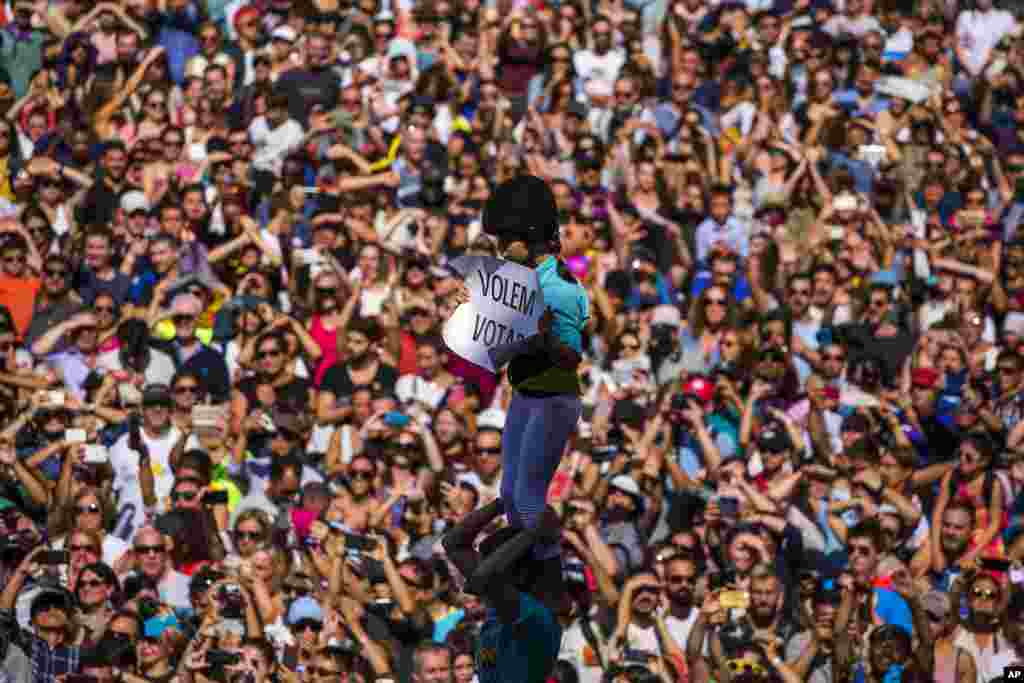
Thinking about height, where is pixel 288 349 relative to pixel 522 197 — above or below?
below

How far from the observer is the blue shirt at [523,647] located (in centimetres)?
1145

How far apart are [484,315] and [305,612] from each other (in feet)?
18.9

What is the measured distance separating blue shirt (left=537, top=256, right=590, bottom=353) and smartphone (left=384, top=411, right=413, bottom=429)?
22.7 ft

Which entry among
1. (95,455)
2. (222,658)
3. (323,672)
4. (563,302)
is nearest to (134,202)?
(95,455)

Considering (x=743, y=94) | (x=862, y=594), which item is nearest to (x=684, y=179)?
(x=743, y=94)

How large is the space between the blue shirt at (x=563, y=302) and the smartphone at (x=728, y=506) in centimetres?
648

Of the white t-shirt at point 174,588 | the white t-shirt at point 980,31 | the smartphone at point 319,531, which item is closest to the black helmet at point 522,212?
the smartphone at point 319,531

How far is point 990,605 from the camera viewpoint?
16547mm

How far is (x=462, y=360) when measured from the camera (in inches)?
547

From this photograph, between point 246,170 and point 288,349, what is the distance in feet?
8.88

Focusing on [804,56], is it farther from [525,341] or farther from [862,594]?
[525,341]

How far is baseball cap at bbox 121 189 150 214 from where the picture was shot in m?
21.0

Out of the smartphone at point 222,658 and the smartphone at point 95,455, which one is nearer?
the smartphone at point 222,658

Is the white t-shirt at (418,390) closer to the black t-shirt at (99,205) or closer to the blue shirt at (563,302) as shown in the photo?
the black t-shirt at (99,205)
